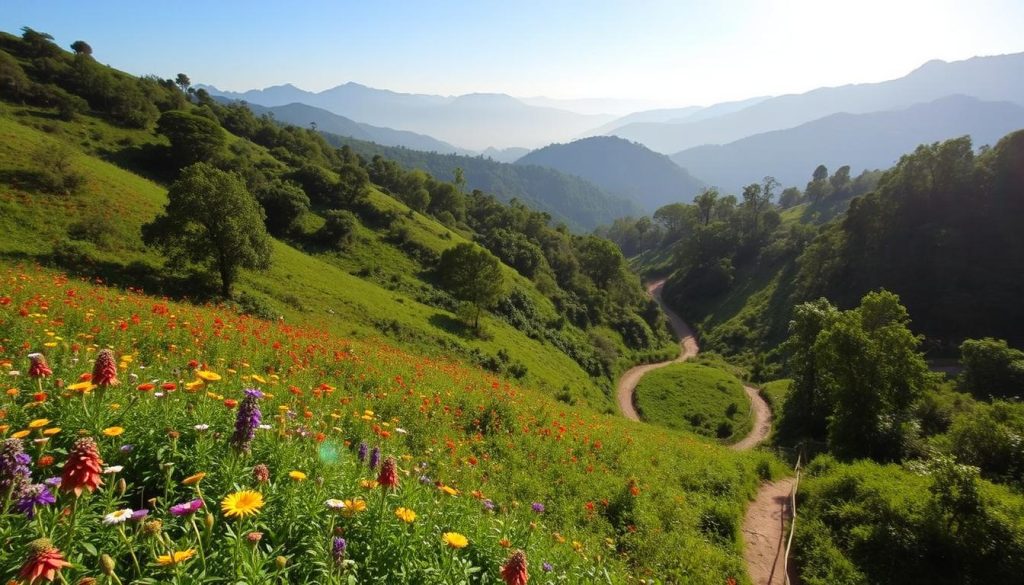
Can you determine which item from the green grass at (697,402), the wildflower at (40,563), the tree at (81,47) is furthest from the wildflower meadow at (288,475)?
the tree at (81,47)

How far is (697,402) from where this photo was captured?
5019 centimetres

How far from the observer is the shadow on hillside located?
4269 centimetres

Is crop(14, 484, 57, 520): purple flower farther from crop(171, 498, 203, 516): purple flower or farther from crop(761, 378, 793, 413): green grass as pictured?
crop(761, 378, 793, 413): green grass

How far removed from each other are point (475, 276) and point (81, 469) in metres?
45.6

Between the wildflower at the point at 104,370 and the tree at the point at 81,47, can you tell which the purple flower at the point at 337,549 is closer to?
the wildflower at the point at 104,370

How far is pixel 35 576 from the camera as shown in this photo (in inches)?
88.9

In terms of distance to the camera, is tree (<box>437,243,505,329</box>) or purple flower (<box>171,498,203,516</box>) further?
tree (<box>437,243,505,329</box>)

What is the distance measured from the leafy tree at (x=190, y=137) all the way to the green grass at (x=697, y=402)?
60.9m

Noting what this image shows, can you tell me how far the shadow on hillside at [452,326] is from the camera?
4269cm

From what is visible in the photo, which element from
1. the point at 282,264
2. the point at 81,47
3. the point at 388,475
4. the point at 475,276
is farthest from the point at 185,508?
the point at 81,47

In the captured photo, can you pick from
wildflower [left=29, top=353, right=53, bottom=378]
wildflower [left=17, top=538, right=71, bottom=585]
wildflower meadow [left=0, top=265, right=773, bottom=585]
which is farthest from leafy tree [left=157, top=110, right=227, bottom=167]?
wildflower [left=17, top=538, right=71, bottom=585]

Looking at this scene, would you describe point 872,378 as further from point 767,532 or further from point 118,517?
point 118,517

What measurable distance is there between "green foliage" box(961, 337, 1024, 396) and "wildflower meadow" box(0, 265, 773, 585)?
124 feet

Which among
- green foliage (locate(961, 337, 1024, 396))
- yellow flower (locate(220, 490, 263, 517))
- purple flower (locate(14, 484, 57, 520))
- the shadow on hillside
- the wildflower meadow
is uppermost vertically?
purple flower (locate(14, 484, 57, 520))
